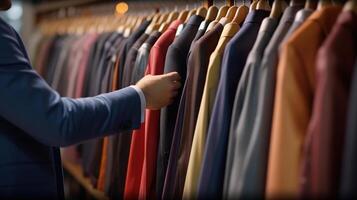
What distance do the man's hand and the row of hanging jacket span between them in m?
0.04

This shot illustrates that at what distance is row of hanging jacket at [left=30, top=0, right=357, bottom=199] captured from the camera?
0.76m

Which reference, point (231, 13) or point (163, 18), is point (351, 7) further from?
point (163, 18)

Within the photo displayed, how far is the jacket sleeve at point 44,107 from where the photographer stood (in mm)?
1013

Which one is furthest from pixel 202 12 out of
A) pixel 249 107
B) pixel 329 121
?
pixel 329 121

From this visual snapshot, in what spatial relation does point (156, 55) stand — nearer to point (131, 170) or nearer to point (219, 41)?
point (219, 41)

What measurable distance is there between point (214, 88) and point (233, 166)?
21cm

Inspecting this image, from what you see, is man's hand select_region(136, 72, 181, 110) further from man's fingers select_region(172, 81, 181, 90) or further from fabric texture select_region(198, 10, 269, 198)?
fabric texture select_region(198, 10, 269, 198)

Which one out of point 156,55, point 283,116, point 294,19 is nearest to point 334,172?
point 283,116

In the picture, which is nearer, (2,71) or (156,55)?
(2,71)

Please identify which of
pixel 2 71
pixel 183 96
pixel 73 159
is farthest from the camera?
pixel 73 159

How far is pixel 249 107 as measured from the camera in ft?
2.97

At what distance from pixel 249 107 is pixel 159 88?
334 millimetres

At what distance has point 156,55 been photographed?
129cm

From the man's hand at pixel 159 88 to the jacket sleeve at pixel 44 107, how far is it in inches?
2.9
